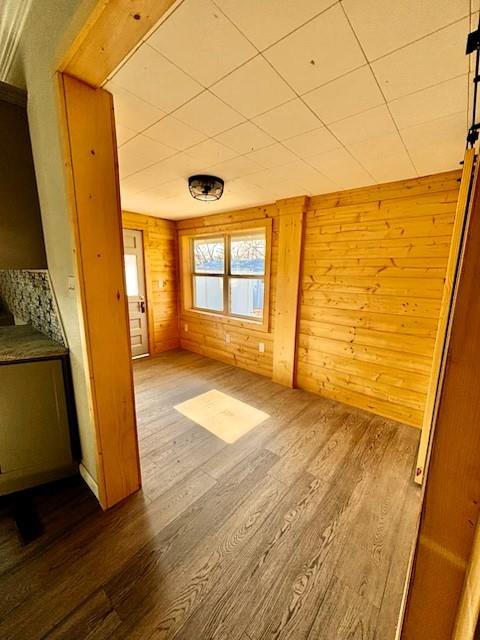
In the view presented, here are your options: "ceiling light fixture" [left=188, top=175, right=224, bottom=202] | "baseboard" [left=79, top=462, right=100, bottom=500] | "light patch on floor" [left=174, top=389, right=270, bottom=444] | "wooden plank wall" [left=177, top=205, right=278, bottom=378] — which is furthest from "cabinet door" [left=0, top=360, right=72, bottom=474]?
"wooden plank wall" [left=177, top=205, right=278, bottom=378]

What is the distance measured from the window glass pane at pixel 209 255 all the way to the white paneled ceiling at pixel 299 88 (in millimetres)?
1985

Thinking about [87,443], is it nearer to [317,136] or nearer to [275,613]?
[275,613]

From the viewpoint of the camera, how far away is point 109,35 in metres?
0.90

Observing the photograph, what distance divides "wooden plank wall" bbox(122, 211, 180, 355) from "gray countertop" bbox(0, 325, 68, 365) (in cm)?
249

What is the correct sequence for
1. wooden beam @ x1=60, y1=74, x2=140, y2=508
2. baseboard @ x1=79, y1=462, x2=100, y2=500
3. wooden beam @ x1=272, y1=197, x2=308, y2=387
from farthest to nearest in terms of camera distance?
1. wooden beam @ x1=272, y1=197, x2=308, y2=387
2. baseboard @ x1=79, y1=462, x2=100, y2=500
3. wooden beam @ x1=60, y1=74, x2=140, y2=508

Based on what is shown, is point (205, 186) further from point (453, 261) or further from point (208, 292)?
point (208, 292)

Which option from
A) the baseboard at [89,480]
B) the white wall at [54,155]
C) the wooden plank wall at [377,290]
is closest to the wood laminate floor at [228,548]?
the baseboard at [89,480]

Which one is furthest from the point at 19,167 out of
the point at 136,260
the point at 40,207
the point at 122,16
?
the point at 136,260

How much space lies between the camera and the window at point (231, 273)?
3742mm

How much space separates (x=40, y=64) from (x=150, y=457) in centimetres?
254

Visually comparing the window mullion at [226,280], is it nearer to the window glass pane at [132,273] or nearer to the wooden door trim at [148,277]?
the wooden door trim at [148,277]

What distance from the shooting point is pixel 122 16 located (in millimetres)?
817

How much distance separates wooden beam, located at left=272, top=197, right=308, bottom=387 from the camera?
3.05 metres

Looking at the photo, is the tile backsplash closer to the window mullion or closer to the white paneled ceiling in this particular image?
the white paneled ceiling
